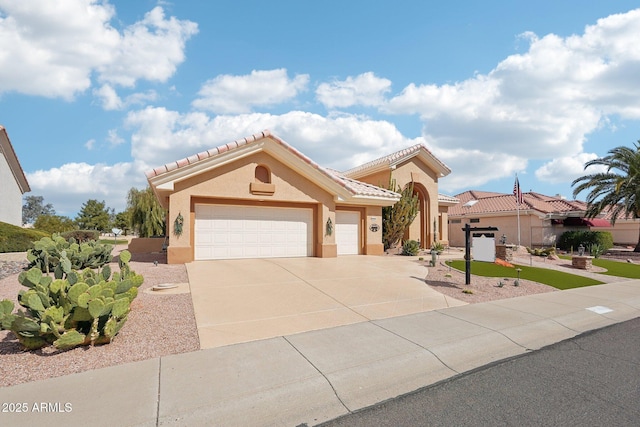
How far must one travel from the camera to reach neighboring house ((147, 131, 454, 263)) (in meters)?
13.3

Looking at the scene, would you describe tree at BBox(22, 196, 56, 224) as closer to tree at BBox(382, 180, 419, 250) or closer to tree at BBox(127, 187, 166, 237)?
tree at BBox(127, 187, 166, 237)

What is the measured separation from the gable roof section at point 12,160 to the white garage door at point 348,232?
19.4 metres

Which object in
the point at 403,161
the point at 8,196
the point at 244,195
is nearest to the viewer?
the point at 244,195

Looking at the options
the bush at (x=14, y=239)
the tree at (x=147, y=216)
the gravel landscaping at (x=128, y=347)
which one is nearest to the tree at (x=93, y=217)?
the tree at (x=147, y=216)

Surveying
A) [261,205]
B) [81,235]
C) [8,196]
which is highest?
[8,196]

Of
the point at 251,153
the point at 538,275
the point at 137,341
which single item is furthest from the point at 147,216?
the point at 538,275

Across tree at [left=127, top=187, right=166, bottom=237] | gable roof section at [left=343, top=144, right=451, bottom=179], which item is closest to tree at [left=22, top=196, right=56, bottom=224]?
tree at [left=127, top=187, right=166, bottom=237]

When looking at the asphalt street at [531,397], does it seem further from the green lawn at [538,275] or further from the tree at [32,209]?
the tree at [32,209]

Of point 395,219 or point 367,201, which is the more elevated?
point 367,201

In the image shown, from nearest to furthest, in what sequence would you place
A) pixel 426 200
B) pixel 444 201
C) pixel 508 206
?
1. pixel 426 200
2. pixel 444 201
3. pixel 508 206

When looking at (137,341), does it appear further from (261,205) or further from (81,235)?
(81,235)

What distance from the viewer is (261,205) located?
15.2 metres

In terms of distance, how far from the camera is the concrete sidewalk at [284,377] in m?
3.56

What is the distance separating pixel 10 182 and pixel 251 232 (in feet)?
61.3
